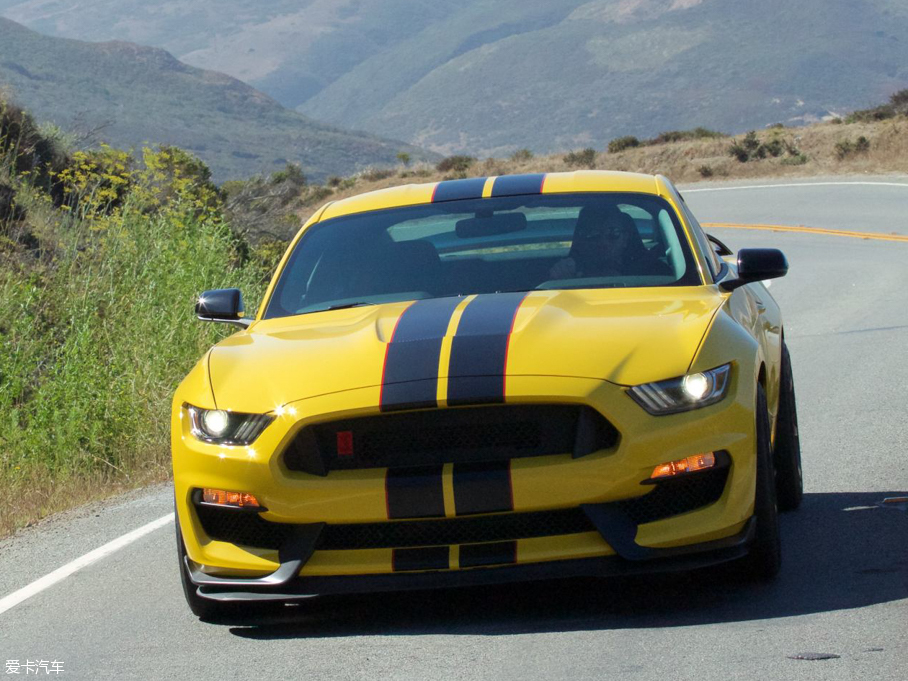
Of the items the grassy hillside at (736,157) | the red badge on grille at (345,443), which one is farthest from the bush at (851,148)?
the red badge on grille at (345,443)

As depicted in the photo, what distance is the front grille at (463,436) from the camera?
15.0ft

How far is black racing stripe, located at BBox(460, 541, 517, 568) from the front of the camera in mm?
4621

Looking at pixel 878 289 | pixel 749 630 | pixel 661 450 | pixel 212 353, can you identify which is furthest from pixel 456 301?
pixel 878 289

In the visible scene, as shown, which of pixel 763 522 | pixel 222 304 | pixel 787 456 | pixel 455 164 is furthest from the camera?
pixel 455 164

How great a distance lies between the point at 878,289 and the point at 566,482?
1357 centimetres

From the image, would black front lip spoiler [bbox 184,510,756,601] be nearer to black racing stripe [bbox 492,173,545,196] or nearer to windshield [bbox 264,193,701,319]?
windshield [bbox 264,193,701,319]

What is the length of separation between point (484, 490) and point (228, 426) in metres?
0.90

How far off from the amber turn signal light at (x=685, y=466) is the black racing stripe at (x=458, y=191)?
2228mm

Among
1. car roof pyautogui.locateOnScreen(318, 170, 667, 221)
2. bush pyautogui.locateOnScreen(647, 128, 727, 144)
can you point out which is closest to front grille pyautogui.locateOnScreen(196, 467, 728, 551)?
car roof pyautogui.locateOnScreen(318, 170, 667, 221)

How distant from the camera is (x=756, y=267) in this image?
5895mm

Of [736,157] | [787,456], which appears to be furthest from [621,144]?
[787,456]

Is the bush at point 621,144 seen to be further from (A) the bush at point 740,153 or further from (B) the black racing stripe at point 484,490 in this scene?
(B) the black racing stripe at point 484,490

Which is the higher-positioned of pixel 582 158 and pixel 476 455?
pixel 476 455

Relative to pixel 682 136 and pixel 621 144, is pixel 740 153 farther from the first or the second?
pixel 621 144
